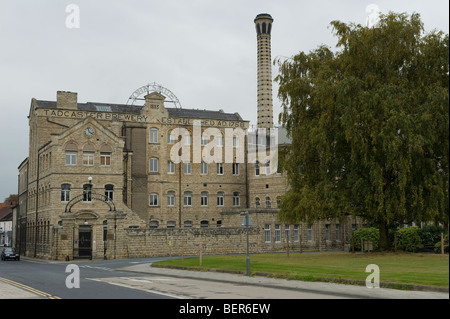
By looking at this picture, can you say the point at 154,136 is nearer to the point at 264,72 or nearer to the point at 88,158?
the point at 88,158

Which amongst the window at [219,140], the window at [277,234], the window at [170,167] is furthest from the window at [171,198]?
the window at [277,234]

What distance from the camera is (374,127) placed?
32281 mm

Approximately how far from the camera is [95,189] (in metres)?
53.1

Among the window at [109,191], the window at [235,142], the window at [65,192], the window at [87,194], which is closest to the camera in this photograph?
the window at [87,194]

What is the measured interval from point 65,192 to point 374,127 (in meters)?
31.4

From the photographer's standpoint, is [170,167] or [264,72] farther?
[264,72]

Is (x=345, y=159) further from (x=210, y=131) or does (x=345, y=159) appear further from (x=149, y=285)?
(x=210, y=131)

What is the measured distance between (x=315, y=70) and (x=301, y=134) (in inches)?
182

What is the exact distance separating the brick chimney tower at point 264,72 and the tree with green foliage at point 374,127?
4025 cm

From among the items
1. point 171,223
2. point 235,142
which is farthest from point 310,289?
point 235,142

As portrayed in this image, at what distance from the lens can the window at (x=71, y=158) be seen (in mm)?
52656

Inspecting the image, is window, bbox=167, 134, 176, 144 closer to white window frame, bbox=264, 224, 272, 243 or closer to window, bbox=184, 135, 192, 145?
window, bbox=184, 135, 192, 145

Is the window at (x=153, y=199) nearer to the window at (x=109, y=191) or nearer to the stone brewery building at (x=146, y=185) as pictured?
the stone brewery building at (x=146, y=185)
